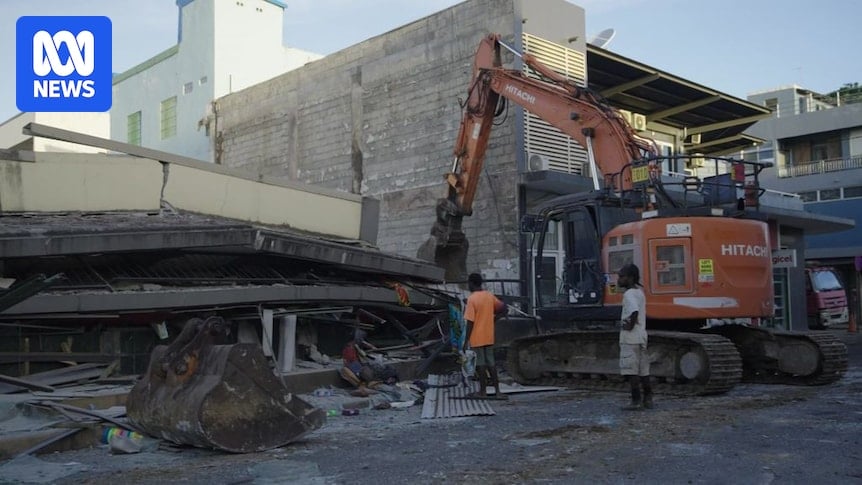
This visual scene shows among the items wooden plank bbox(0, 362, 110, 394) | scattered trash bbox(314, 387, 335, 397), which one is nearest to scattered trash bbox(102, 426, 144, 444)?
wooden plank bbox(0, 362, 110, 394)

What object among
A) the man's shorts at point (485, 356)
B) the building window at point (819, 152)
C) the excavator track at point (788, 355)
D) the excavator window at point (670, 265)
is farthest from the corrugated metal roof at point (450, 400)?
the building window at point (819, 152)

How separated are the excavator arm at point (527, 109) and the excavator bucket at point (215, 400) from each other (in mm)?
6517

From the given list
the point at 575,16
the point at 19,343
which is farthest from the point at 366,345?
the point at 575,16

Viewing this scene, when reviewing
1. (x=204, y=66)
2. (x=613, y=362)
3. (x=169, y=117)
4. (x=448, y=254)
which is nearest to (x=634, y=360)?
(x=613, y=362)

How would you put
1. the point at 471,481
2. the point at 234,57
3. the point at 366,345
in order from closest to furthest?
the point at 471,481 < the point at 366,345 < the point at 234,57

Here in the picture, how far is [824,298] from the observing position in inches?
1067

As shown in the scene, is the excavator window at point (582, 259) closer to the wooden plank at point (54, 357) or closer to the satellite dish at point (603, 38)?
the wooden plank at point (54, 357)

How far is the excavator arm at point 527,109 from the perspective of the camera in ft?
42.4

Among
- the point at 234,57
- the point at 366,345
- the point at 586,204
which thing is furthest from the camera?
the point at 234,57

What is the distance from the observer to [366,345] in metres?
12.9

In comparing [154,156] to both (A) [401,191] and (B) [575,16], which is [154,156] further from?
(B) [575,16]

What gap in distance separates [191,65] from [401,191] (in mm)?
14371

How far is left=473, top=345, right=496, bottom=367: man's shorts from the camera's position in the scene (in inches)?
412

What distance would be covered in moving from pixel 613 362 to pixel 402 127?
1172 centimetres
